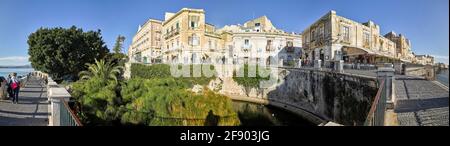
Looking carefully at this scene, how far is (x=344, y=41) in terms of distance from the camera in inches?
623

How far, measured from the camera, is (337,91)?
36.8 feet

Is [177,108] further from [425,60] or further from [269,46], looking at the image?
[269,46]

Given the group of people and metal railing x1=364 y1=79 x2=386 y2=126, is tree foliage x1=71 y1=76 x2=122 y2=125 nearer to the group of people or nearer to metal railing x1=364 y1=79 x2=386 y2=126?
the group of people

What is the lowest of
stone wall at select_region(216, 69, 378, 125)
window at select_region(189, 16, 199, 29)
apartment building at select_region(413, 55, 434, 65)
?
stone wall at select_region(216, 69, 378, 125)

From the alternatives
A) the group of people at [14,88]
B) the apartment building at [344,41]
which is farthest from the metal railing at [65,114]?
the apartment building at [344,41]

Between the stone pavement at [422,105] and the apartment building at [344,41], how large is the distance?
736 cm

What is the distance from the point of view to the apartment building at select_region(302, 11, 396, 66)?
49.8 feet

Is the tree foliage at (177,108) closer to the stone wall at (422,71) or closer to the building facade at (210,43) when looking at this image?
the stone wall at (422,71)

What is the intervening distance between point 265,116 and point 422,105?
35.7 ft

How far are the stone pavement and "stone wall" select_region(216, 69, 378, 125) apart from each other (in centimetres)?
118

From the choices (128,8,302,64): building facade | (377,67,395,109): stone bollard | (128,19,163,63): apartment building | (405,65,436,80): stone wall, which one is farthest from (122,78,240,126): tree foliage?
(128,19,163,63): apartment building
